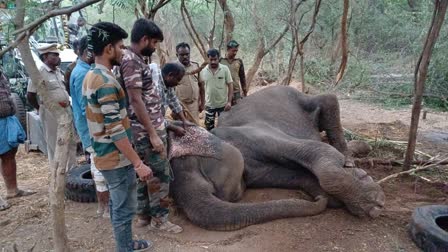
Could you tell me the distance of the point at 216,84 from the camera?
684cm

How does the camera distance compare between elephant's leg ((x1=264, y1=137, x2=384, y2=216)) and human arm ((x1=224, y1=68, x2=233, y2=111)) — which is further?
human arm ((x1=224, y1=68, x2=233, y2=111))

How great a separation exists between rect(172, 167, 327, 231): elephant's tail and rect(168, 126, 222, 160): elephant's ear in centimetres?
32

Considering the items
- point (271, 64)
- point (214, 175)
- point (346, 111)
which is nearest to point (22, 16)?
point (214, 175)

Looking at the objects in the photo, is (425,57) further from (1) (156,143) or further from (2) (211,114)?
(2) (211,114)

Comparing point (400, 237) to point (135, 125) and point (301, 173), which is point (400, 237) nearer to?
point (301, 173)

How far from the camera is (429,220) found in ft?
12.0

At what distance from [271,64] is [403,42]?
484cm

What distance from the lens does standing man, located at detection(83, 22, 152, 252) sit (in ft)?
10.0

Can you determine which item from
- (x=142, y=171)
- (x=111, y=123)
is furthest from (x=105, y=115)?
(x=142, y=171)

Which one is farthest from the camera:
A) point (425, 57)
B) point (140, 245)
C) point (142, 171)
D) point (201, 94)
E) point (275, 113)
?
point (201, 94)

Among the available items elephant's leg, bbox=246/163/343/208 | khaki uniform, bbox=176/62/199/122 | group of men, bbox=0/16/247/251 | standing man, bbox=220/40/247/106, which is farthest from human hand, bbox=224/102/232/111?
group of men, bbox=0/16/247/251

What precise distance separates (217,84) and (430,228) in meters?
4.07

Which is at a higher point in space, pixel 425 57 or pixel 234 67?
pixel 425 57

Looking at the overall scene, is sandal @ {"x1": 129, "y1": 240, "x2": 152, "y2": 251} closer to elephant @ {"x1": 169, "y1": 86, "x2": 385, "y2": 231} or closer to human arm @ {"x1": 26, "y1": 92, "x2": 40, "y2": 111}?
elephant @ {"x1": 169, "y1": 86, "x2": 385, "y2": 231}
